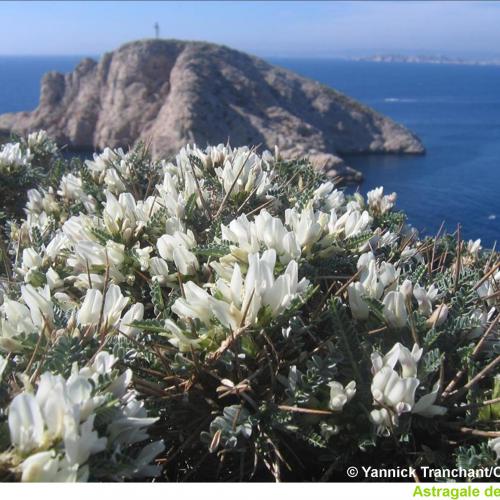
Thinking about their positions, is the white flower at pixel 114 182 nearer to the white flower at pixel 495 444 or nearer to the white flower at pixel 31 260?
the white flower at pixel 31 260

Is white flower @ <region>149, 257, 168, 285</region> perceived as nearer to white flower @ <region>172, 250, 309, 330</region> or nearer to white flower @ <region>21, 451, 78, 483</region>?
white flower @ <region>172, 250, 309, 330</region>

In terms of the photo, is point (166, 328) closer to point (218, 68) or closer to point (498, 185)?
point (498, 185)

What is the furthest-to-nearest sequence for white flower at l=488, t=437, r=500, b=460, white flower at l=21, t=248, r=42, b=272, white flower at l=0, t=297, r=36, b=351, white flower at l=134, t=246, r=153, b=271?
white flower at l=21, t=248, r=42, b=272 → white flower at l=134, t=246, r=153, b=271 → white flower at l=0, t=297, r=36, b=351 → white flower at l=488, t=437, r=500, b=460

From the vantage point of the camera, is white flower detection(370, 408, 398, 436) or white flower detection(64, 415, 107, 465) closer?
white flower detection(64, 415, 107, 465)

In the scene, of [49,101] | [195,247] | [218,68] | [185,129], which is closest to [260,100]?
[218,68]

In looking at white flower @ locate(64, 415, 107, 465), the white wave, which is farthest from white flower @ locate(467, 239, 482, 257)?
the white wave

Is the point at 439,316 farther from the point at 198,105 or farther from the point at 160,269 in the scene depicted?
the point at 198,105

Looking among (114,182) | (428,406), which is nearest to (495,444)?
(428,406)
